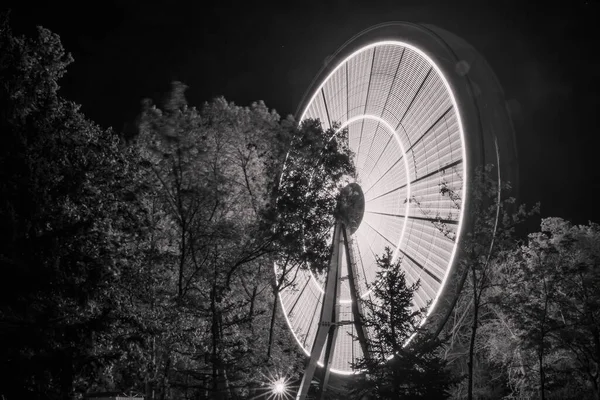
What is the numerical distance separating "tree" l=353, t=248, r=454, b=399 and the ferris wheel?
0.61 m

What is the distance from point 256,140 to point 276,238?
5345mm

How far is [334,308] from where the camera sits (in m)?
18.2

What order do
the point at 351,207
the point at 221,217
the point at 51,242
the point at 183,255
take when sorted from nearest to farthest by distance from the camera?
1. the point at 51,242
2. the point at 183,255
3. the point at 351,207
4. the point at 221,217

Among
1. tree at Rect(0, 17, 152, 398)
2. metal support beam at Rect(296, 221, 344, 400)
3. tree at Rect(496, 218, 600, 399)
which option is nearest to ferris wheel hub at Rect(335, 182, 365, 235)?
metal support beam at Rect(296, 221, 344, 400)

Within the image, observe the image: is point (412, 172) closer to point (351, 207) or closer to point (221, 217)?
point (351, 207)

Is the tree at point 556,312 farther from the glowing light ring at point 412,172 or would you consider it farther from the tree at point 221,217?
the tree at point 221,217

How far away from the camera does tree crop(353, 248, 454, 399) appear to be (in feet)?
49.7

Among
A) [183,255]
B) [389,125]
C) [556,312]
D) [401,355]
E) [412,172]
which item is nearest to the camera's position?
[401,355]

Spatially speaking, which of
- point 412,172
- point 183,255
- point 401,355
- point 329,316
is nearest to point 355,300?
point 329,316

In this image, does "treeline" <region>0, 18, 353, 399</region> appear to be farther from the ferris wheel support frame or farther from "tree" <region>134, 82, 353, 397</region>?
the ferris wheel support frame

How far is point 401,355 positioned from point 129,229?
7.83 metres

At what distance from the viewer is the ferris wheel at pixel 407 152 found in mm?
14664

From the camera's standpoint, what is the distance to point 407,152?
17.0m

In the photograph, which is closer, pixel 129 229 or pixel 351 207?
pixel 129 229
